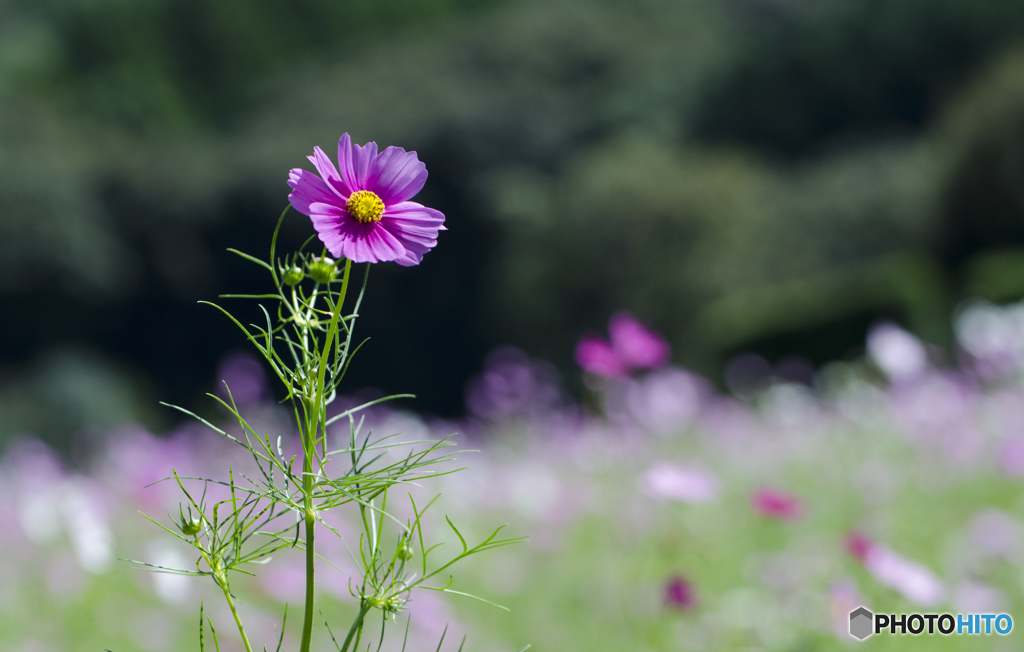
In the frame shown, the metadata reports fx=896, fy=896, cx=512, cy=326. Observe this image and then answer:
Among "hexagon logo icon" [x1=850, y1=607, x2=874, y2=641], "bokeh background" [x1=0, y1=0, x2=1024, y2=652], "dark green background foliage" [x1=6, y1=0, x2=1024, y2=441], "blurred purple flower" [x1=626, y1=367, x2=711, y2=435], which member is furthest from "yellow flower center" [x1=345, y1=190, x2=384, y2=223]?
"dark green background foliage" [x1=6, y1=0, x2=1024, y2=441]

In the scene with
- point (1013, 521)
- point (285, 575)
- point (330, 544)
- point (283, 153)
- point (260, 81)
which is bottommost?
point (285, 575)

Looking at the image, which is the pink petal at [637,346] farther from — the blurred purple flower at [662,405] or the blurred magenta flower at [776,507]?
the blurred purple flower at [662,405]

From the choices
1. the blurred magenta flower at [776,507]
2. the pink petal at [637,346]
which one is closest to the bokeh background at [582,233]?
the blurred magenta flower at [776,507]

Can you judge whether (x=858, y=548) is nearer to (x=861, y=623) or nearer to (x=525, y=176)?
(x=861, y=623)

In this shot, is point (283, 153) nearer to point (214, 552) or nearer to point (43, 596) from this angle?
point (43, 596)

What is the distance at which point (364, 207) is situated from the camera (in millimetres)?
497

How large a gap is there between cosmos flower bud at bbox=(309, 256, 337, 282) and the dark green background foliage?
6.12 m

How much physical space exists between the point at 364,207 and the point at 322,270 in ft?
0.14

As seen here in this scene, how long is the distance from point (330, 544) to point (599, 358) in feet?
3.62

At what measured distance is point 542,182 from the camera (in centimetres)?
2522

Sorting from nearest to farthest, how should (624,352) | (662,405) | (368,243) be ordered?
(368,243)
(624,352)
(662,405)

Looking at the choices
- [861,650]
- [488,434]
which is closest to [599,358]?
[861,650]

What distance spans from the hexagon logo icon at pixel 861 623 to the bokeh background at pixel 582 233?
32mm

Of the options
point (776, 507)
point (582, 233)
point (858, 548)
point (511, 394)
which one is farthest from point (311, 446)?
point (582, 233)
